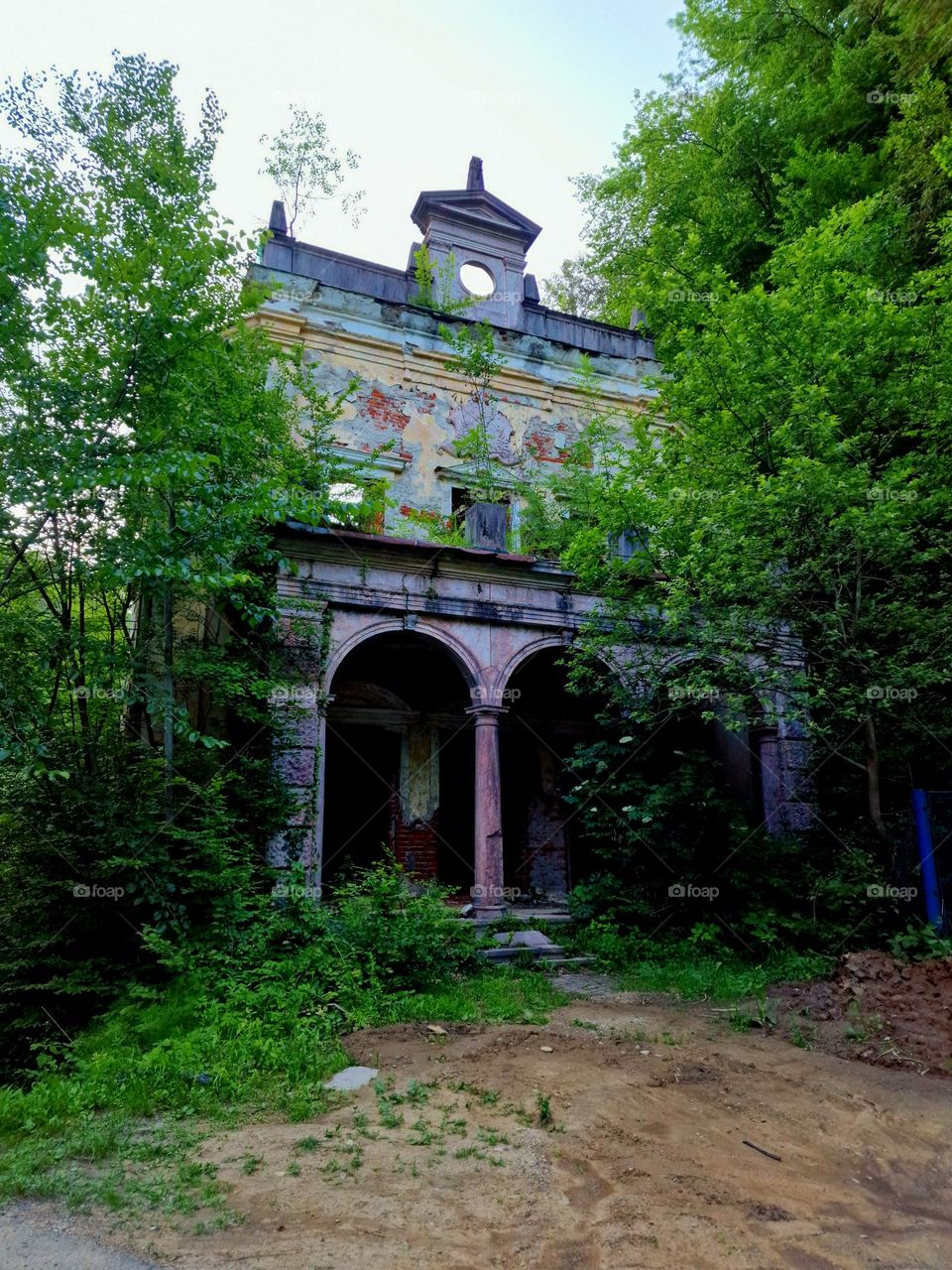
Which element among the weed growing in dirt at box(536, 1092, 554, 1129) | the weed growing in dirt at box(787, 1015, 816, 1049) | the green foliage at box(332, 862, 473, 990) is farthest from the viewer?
the green foliage at box(332, 862, 473, 990)

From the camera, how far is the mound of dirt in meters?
5.42

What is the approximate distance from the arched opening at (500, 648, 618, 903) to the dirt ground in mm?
7136

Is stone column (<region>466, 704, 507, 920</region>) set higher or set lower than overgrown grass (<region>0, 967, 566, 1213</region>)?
higher

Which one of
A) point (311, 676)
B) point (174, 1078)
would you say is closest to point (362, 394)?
point (311, 676)

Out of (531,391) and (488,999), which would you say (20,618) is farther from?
(531,391)

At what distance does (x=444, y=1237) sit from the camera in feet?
9.85

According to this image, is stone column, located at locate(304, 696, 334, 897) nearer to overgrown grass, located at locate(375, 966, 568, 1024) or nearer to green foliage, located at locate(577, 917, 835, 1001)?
overgrown grass, located at locate(375, 966, 568, 1024)

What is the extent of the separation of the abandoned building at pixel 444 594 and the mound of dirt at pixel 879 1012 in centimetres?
356

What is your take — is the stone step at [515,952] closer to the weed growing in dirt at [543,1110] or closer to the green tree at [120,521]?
the green tree at [120,521]

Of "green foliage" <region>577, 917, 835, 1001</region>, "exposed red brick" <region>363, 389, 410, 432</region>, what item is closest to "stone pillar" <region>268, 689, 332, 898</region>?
"green foliage" <region>577, 917, 835, 1001</region>

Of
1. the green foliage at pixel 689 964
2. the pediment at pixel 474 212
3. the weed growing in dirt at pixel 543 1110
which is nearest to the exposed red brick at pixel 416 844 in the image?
the green foliage at pixel 689 964

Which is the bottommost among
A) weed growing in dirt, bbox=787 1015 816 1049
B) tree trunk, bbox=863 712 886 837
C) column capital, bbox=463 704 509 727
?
weed growing in dirt, bbox=787 1015 816 1049

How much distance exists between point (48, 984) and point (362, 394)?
1012cm

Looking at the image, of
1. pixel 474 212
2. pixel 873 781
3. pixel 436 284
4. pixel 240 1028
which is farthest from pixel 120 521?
pixel 474 212
